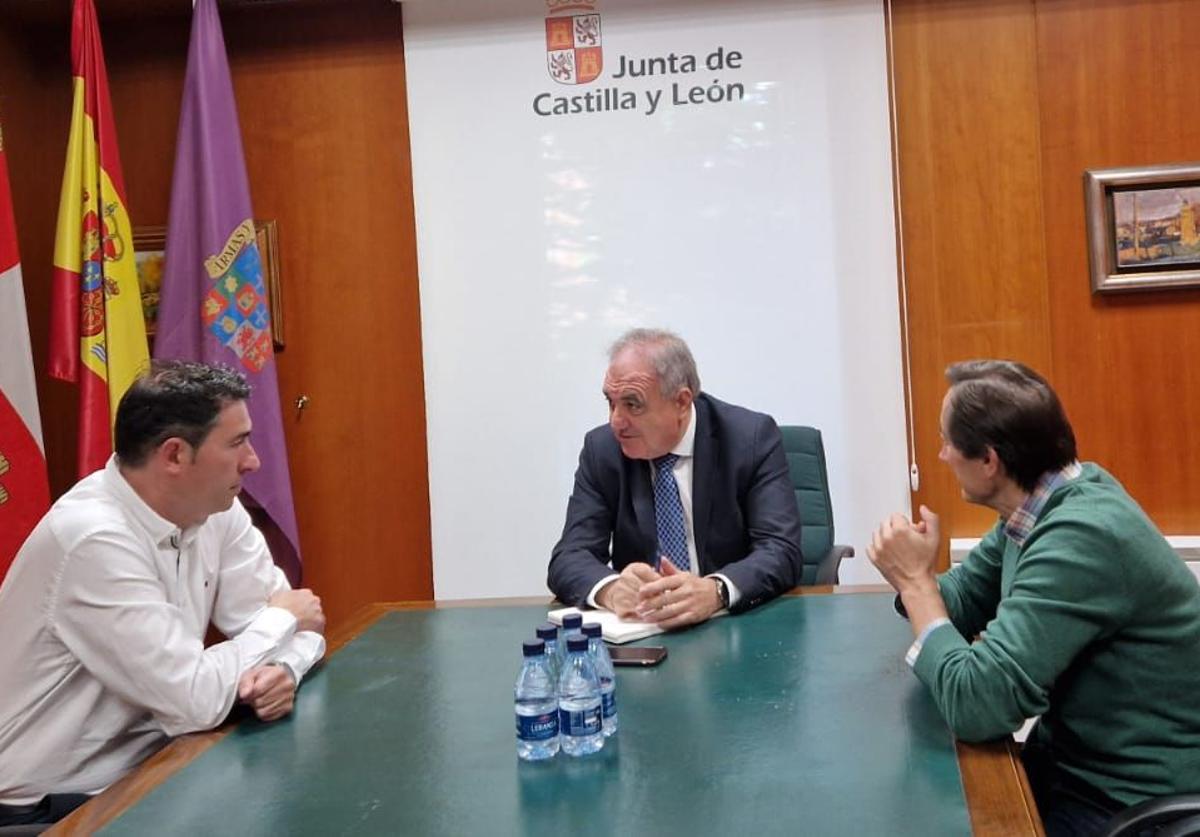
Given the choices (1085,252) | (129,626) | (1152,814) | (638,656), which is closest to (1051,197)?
(1085,252)

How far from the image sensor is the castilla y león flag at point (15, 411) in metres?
3.49

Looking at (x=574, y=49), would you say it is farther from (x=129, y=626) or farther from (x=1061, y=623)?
(x=1061, y=623)

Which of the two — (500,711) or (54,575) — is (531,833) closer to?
(500,711)

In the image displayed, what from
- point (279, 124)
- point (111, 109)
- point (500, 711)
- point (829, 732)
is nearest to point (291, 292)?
point (279, 124)

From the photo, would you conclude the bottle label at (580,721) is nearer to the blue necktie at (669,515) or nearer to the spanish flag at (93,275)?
the blue necktie at (669,515)

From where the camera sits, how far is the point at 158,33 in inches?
162

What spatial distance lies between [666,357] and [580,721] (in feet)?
4.68

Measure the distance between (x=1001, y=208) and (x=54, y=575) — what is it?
10.1ft

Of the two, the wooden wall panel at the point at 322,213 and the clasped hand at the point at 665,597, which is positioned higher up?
the wooden wall panel at the point at 322,213

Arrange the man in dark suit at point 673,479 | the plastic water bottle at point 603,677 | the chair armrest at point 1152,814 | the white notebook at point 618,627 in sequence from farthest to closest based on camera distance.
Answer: the man in dark suit at point 673,479 < the white notebook at point 618,627 < the plastic water bottle at point 603,677 < the chair armrest at point 1152,814

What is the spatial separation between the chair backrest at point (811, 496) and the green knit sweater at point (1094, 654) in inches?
56.4

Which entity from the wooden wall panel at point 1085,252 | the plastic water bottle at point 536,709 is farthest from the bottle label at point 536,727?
the wooden wall panel at point 1085,252

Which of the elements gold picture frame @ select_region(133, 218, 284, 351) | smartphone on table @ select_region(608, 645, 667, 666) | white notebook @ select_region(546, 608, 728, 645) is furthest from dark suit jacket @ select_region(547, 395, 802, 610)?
gold picture frame @ select_region(133, 218, 284, 351)

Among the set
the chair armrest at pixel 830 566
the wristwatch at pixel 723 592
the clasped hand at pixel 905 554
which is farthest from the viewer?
the chair armrest at pixel 830 566
